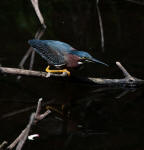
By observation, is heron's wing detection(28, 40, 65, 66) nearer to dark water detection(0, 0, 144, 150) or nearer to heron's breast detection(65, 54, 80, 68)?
heron's breast detection(65, 54, 80, 68)

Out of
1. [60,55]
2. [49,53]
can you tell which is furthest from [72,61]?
[49,53]

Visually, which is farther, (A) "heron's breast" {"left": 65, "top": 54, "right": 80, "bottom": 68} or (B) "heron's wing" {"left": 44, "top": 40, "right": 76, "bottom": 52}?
(B) "heron's wing" {"left": 44, "top": 40, "right": 76, "bottom": 52}

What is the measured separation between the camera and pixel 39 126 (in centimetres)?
425

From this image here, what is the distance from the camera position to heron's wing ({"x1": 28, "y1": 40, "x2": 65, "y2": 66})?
15.7 ft

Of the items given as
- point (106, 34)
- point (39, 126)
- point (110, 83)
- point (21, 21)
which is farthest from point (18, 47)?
point (39, 126)

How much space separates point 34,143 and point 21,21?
5221 millimetres

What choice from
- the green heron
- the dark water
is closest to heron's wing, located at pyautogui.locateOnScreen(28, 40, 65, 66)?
the green heron

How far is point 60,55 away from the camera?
4.87 meters

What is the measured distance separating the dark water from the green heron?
0.75 feet

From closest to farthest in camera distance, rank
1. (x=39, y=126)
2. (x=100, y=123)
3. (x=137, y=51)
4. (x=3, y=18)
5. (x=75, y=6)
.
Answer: (x=39, y=126), (x=100, y=123), (x=137, y=51), (x=3, y=18), (x=75, y=6)

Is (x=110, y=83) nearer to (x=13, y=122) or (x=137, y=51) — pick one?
(x=13, y=122)

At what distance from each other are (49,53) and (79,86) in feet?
3.70

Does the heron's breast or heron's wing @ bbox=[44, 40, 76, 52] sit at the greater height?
heron's wing @ bbox=[44, 40, 76, 52]

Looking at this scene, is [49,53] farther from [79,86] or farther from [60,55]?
[79,86]
